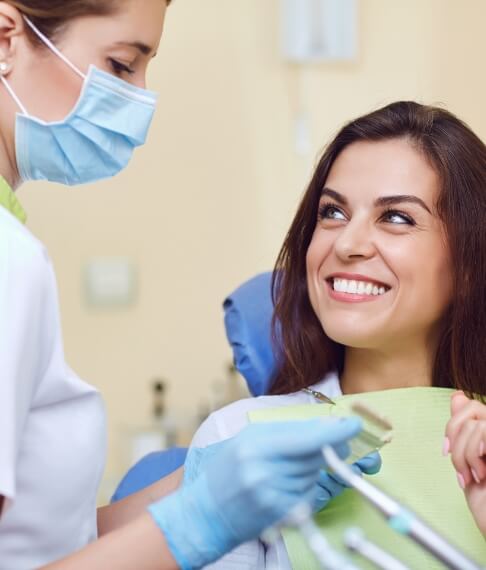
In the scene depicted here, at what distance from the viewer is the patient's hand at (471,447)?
3.88 feet

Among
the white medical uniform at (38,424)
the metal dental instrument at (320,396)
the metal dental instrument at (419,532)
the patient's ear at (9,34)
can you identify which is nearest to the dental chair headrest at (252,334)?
the metal dental instrument at (320,396)

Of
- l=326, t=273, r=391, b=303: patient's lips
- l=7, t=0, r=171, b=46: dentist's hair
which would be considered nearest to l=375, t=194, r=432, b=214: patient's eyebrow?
l=326, t=273, r=391, b=303: patient's lips

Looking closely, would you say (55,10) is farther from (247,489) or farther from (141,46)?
(247,489)

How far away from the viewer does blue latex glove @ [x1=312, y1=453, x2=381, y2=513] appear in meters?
1.27

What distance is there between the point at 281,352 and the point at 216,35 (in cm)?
149

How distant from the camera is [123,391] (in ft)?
9.70

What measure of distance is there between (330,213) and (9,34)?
65 cm

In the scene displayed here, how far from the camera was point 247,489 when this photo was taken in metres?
0.90

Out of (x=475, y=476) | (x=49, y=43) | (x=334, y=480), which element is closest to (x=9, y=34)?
(x=49, y=43)

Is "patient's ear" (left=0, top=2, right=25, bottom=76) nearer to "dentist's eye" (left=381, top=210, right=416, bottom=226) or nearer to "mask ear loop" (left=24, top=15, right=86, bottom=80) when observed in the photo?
"mask ear loop" (left=24, top=15, right=86, bottom=80)

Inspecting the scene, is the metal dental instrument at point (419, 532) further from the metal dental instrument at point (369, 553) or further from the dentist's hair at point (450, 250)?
the dentist's hair at point (450, 250)

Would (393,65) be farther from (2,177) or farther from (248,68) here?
(2,177)

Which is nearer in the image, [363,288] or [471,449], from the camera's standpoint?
[471,449]

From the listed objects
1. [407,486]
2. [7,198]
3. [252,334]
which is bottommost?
[407,486]
